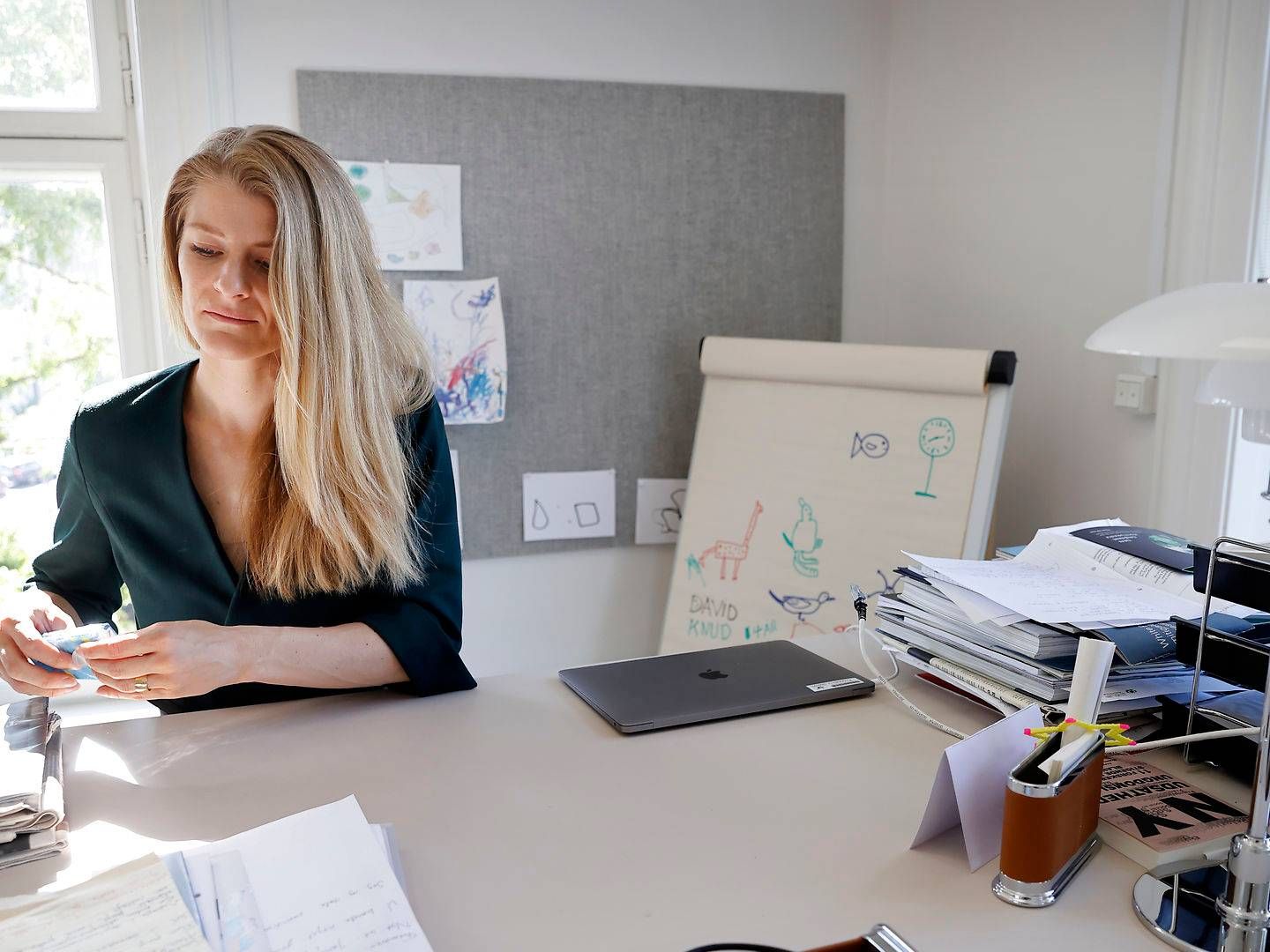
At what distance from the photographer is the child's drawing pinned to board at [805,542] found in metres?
2.26

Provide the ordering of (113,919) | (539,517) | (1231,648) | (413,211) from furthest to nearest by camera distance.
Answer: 1. (539,517)
2. (413,211)
3. (1231,648)
4. (113,919)

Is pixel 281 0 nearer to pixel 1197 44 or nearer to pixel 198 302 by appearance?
pixel 198 302

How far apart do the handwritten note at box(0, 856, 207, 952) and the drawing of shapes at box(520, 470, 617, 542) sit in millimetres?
A: 1718

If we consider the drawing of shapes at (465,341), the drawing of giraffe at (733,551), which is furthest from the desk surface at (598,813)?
the drawing of shapes at (465,341)

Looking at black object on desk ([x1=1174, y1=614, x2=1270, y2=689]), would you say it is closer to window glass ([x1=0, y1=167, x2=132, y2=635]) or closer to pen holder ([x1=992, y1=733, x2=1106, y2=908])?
pen holder ([x1=992, y1=733, x2=1106, y2=908])

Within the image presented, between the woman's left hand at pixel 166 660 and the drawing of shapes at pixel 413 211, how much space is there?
4.45 feet

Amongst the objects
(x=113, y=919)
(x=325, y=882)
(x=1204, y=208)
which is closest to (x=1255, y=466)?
(x=1204, y=208)

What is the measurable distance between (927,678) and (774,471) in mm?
1051

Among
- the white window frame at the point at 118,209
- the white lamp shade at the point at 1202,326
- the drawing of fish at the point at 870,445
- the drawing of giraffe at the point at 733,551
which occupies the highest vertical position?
the white window frame at the point at 118,209

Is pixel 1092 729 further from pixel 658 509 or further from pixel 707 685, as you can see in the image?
pixel 658 509

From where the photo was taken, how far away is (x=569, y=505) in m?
2.57

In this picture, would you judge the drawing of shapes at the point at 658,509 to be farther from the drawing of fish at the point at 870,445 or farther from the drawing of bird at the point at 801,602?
the drawing of fish at the point at 870,445

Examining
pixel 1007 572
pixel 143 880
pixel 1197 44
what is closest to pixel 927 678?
pixel 1007 572

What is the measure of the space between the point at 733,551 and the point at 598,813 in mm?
1429
